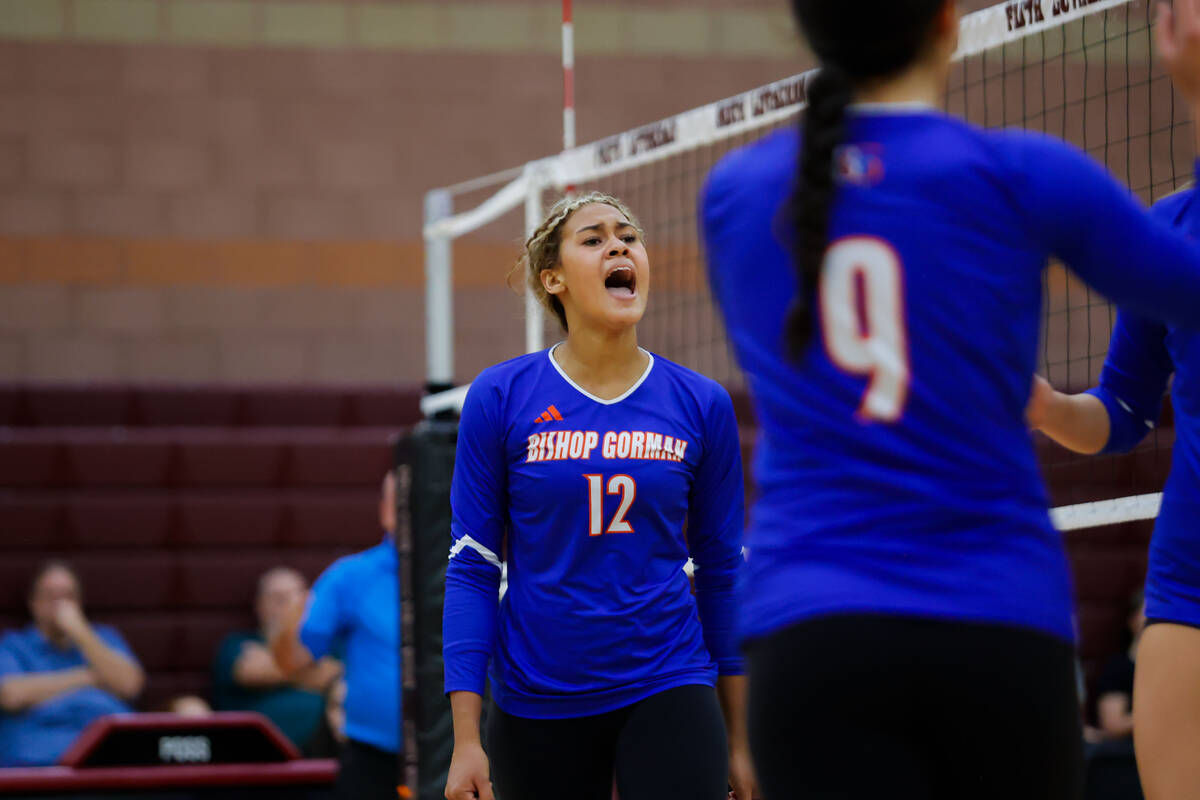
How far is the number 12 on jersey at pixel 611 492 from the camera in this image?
2.73 m

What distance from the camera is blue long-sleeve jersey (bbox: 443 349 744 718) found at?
271 centimetres

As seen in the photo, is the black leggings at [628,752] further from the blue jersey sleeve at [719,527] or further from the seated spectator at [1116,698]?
the seated spectator at [1116,698]

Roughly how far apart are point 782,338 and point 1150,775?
1.12m

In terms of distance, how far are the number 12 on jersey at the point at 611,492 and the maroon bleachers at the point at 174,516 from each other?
580cm

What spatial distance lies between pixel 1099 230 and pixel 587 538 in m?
1.42

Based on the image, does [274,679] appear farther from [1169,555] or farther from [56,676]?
[1169,555]

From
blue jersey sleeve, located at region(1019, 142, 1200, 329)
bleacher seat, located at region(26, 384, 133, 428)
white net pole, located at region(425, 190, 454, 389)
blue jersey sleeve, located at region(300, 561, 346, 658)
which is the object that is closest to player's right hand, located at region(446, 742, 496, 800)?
blue jersey sleeve, located at region(1019, 142, 1200, 329)

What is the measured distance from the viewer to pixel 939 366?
147cm

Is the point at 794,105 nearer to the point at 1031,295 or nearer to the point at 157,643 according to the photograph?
the point at 1031,295

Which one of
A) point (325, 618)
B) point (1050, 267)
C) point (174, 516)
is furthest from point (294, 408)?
point (1050, 267)

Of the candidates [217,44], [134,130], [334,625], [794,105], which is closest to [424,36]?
[217,44]

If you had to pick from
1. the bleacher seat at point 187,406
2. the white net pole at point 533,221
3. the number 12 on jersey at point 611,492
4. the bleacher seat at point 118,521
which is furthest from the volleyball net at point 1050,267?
the number 12 on jersey at point 611,492

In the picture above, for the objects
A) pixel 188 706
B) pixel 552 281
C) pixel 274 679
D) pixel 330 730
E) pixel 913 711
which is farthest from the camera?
pixel 274 679

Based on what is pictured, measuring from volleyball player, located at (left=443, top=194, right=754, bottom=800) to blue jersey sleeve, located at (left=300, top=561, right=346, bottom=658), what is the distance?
3.14m
